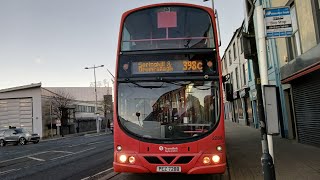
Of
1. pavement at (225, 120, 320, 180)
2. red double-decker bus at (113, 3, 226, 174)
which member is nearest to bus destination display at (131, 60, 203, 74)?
red double-decker bus at (113, 3, 226, 174)

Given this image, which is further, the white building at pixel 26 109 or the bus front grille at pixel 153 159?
the white building at pixel 26 109

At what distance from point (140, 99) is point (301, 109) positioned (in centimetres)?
926

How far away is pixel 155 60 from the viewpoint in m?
7.62

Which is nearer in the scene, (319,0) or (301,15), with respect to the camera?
(319,0)

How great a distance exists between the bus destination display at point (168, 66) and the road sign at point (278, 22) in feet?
6.08

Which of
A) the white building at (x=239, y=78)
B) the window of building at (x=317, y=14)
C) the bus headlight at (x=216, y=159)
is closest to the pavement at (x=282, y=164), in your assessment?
the bus headlight at (x=216, y=159)

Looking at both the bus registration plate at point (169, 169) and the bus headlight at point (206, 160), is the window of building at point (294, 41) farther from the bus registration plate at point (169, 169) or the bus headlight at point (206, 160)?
the bus registration plate at point (169, 169)

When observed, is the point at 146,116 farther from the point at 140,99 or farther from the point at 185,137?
the point at 185,137

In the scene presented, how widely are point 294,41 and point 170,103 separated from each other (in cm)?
937

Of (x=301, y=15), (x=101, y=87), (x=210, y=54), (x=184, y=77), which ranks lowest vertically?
(x=184, y=77)

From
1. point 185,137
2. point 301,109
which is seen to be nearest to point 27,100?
point 301,109

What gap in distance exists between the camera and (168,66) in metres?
7.57

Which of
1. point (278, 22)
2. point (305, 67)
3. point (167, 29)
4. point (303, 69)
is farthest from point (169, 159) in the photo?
point (305, 67)

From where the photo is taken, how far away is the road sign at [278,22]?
6.13 m
